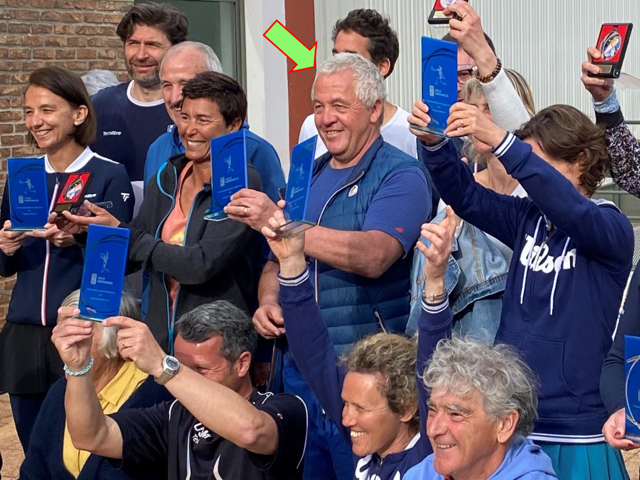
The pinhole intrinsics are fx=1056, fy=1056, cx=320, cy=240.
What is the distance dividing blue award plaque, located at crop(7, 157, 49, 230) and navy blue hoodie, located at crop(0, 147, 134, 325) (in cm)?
24

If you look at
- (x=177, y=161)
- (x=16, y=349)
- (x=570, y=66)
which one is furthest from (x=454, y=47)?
A: (x=570, y=66)

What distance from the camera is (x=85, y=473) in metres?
3.55

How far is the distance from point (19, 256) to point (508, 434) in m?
2.27

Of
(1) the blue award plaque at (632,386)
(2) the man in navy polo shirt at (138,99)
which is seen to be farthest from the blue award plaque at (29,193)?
(1) the blue award plaque at (632,386)

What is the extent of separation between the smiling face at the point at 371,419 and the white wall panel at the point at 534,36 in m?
6.80

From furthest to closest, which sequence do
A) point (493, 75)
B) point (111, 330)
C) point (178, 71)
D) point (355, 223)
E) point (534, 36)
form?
point (534, 36), point (178, 71), point (111, 330), point (355, 223), point (493, 75)

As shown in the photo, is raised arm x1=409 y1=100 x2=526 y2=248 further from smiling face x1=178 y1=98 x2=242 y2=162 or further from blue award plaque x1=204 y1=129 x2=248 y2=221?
smiling face x1=178 y1=98 x2=242 y2=162

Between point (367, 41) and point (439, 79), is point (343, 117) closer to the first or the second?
A: point (439, 79)

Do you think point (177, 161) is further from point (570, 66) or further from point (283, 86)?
point (570, 66)

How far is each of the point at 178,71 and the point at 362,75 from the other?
926 millimetres

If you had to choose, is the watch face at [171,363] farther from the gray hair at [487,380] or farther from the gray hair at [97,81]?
the gray hair at [97,81]

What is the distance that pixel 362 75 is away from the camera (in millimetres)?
3621
